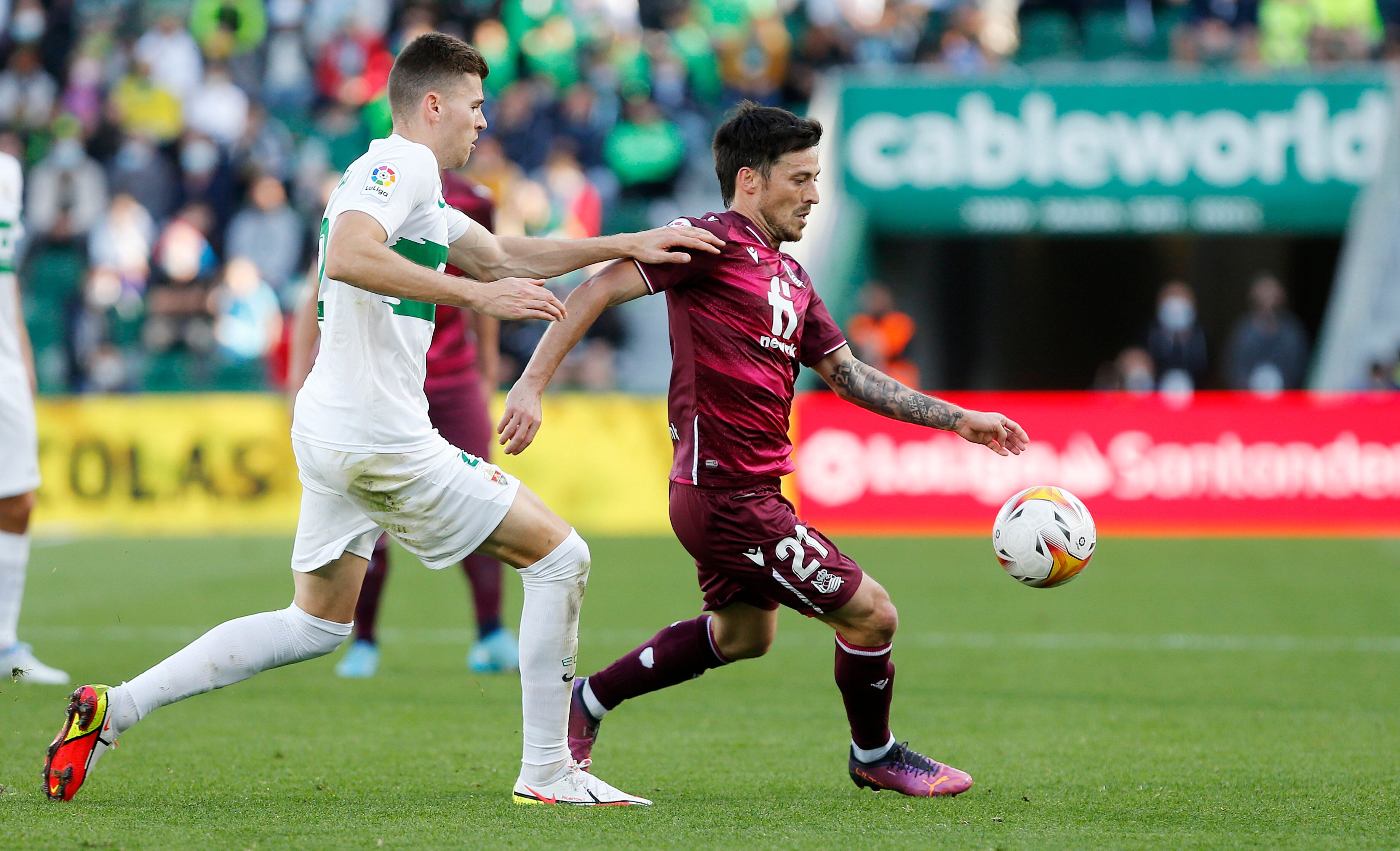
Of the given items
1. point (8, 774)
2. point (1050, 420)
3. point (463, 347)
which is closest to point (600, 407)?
point (1050, 420)

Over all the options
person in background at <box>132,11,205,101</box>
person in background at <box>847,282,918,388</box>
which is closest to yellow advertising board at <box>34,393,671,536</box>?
person in background at <box>847,282,918,388</box>

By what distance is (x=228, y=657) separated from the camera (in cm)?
445

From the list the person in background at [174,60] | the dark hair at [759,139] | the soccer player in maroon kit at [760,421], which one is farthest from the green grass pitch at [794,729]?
the person in background at [174,60]

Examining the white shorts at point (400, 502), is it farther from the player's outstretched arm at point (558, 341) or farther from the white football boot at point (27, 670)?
the white football boot at point (27, 670)

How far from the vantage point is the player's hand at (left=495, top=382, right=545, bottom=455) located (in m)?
4.33

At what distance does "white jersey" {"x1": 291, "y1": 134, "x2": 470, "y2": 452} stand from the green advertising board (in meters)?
13.4

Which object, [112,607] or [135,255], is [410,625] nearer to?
[112,607]

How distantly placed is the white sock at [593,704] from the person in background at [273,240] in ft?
42.1

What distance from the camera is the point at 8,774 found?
16.1ft

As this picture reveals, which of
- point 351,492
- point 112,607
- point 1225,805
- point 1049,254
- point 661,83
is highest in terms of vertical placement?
point 661,83

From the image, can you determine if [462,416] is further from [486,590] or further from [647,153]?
[647,153]

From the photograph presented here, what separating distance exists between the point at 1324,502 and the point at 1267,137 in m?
4.75

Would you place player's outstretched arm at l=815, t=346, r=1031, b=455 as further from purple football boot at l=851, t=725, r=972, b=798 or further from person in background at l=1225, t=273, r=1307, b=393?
person in background at l=1225, t=273, r=1307, b=393

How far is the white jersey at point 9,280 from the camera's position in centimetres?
664
